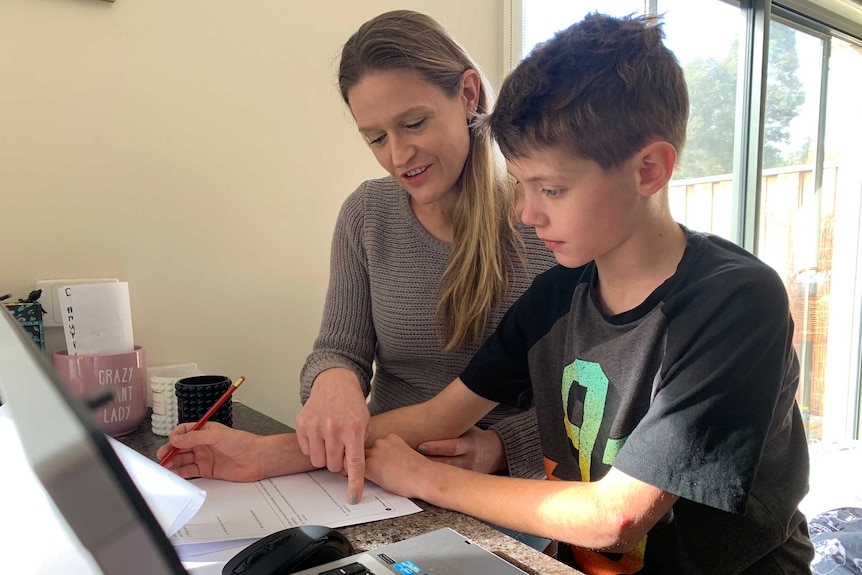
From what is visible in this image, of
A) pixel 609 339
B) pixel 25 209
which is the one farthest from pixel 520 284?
pixel 25 209

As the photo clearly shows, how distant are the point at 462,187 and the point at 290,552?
0.73 metres

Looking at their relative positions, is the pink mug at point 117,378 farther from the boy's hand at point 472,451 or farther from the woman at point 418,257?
the boy's hand at point 472,451

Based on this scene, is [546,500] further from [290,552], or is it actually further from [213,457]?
[213,457]

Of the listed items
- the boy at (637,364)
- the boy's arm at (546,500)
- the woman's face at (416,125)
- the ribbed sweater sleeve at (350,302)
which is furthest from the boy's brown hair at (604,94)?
the ribbed sweater sleeve at (350,302)

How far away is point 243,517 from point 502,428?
17.0 inches

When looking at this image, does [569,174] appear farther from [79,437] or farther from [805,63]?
[805,63]

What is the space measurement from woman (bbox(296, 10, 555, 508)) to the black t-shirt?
5.4 inches

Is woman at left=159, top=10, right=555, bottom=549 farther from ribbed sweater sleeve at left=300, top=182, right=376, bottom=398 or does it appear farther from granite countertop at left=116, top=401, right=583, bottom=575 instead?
granite countertop at left=116, top=401, right=583, bottom=575

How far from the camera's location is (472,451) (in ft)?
2.97

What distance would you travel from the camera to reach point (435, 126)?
1009mm

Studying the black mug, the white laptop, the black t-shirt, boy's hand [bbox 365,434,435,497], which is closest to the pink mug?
the black mug

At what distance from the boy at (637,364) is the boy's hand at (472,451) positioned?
0.10 meters

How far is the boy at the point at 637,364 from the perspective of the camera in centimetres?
63

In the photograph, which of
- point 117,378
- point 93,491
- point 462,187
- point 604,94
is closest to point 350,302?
point 462,187
